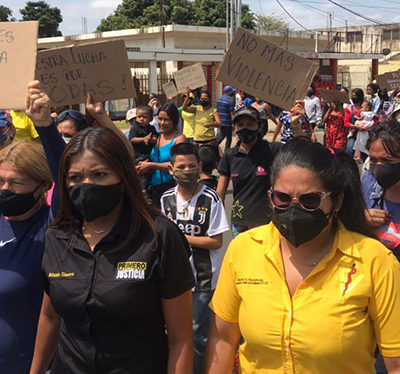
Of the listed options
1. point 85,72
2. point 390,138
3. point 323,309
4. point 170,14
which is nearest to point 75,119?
point 85,72

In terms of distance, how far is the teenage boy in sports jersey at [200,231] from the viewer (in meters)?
3.50

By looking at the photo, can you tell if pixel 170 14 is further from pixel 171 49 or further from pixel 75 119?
pixel 75 119

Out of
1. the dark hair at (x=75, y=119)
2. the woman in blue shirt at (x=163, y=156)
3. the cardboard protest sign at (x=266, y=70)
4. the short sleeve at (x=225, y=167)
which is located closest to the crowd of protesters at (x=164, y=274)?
the dark hair at (x=75, y=119)

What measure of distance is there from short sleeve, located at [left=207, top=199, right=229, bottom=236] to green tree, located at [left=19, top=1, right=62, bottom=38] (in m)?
52.6

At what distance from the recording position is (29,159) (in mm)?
2461

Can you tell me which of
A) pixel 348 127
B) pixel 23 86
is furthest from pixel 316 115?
pixel 23 86

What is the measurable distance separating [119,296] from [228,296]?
0.41 metres

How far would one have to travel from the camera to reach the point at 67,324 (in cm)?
206

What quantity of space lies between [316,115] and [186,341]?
38.0 ft

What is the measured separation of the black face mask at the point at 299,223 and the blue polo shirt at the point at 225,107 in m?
9.98

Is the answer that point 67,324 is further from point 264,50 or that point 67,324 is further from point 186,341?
point 264,50

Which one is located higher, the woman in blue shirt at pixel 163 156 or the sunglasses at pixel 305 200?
the sunglasses at pixel 305 200

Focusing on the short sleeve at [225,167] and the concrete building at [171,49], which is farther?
the concrete building at [171,49]

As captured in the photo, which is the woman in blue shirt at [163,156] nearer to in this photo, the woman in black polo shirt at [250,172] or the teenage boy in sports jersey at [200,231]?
the woman in black polo shirt at [250,172]
